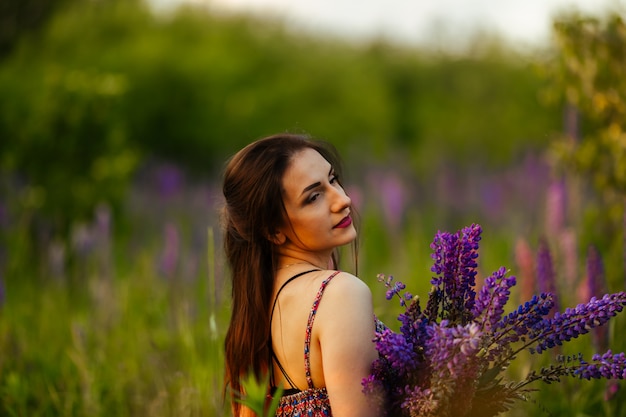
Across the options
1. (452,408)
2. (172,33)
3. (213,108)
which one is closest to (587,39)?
(452,408)

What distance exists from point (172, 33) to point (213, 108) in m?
2.82

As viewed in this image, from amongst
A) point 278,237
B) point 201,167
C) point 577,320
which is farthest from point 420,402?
point 201,167

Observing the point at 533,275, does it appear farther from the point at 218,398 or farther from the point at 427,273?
the point at 427,273

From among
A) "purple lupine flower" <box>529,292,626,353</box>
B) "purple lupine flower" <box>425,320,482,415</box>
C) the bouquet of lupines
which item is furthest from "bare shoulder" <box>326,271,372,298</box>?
"purple lupine flower" <box>529,292,626,353</box>

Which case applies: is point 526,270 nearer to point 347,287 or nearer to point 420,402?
point 347,287

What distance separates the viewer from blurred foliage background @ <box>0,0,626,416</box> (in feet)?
13.6

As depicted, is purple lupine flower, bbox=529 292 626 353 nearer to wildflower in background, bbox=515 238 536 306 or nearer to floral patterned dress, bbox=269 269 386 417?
floral patterned dress, bbox=269 269 386 417

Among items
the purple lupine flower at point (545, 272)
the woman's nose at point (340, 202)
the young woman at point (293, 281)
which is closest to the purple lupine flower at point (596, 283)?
the purple lupine flower at point (545, 272)

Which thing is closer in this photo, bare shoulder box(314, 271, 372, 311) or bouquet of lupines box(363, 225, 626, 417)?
bouquet of lupines box(363, 225, 626, 417)

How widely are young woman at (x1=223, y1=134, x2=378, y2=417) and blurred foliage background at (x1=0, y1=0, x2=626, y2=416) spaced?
1.10 feet

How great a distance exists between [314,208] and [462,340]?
734 millimetres

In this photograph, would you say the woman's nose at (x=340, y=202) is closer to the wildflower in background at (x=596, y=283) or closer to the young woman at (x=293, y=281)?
the young woman at (x=293, y=281)

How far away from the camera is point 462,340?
5.94 feet

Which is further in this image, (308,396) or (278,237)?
(278,237)
